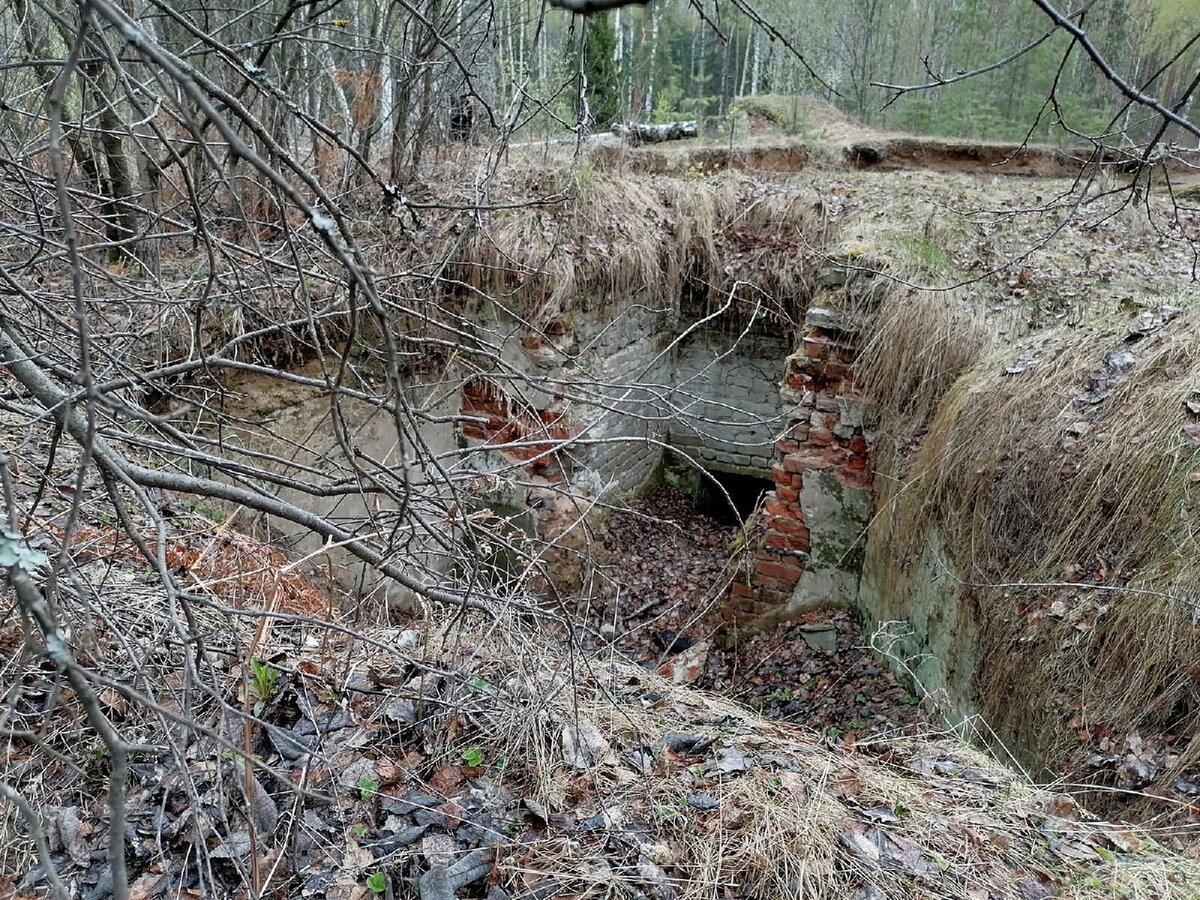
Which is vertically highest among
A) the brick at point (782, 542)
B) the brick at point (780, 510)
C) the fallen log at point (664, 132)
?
the fallen log at point (664, 132)

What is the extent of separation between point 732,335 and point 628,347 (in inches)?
34.4

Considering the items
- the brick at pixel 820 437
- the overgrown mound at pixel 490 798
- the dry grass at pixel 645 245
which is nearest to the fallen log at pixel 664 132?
the dry grass at pixel 645 245

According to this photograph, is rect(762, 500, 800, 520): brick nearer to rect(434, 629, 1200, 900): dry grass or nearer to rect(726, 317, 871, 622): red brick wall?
rect(726, 317, 871, 622): red brick wall

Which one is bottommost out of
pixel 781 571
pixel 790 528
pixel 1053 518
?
pixel 781 571

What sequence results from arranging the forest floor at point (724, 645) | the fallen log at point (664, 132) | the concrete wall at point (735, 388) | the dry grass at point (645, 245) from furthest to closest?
the fallen log at point (664, 132) → the concrete wall at point (735, 388) → the dry grass at point (645, 245) → the forest floor at point (724, 645)

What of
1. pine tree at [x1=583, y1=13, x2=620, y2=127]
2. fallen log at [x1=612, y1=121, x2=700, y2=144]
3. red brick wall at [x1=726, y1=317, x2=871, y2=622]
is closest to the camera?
red brick wall at [x1=726, y1=317, x2=871, y2=622]

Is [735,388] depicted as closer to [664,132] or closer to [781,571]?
[781,571]

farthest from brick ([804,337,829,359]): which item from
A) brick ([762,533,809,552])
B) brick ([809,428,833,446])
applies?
brick ([762,533,809,552])

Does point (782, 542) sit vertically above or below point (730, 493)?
above

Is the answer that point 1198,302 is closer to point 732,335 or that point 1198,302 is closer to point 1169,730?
point 1169,730

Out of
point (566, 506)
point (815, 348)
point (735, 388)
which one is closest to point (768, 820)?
point (815, 348)

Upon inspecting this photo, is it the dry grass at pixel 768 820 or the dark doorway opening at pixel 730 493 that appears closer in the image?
the dry grass at pixel 768 820

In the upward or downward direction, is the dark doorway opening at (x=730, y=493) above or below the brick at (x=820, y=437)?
below

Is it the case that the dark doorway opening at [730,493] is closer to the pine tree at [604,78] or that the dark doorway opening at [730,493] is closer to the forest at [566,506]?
the forest at [566,506]
